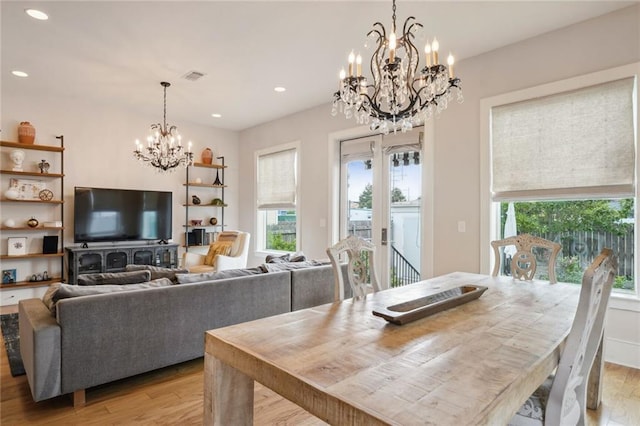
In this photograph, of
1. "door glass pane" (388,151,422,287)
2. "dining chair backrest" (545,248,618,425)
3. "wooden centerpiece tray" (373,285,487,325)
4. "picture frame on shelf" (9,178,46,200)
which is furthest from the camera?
"picture frame on shelf" (9,178,46,200)

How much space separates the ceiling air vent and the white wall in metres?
1.86

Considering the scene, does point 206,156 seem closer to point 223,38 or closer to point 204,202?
point 204,202

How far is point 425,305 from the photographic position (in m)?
1.79

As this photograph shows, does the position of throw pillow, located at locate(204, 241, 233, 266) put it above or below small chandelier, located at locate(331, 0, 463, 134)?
below

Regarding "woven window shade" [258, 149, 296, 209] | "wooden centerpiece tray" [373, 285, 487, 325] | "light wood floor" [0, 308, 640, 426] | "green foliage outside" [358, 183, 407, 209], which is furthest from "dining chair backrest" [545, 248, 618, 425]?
"woven window shade" [258, 149, 296, 209]

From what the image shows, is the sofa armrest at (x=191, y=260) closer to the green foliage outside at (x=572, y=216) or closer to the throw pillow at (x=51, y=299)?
the throw pillow at (x=51, y=299)

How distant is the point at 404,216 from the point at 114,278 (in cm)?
328

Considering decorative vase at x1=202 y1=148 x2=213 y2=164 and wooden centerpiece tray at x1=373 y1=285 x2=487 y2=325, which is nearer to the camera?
wooden centerpiece tray at x1=373 y1=285 x2=487 y2=325

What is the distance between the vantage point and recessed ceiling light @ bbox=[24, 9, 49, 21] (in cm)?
298

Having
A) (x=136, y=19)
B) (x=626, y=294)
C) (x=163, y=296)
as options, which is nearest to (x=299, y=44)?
(x=136, y=19)

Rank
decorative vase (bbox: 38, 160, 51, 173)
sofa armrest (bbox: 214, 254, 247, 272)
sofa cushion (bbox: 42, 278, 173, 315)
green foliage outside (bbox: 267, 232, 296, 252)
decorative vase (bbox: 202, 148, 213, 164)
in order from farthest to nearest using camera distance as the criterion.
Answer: decorative vase (bbox: 202, 148, 213, 164) < green foliage outside (bbox: 267, 232, 296, 252) < sofa armrest (bbox: 214, 254, 247, 272) < decorative vase (bbox: 38, 160, 51, 173) < sofa cushion (bbox: 42, 278, 173, 315)

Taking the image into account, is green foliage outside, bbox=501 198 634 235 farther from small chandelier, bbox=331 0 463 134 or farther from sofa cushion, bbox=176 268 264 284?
sofa cushion, bbox=176 268 264 284

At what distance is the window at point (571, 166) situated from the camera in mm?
2916

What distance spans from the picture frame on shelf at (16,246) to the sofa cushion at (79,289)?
9.89 feet
